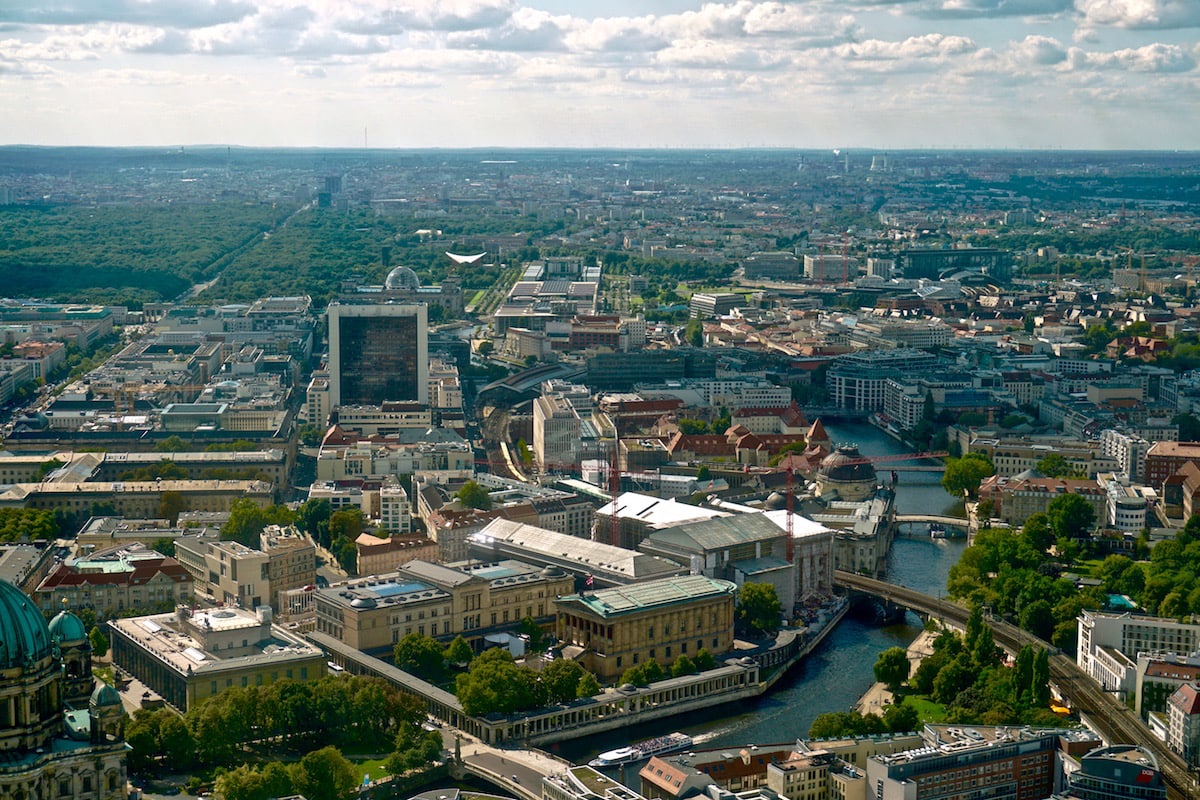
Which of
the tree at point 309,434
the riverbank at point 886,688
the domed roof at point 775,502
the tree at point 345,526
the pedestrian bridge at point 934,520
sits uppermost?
the domed roof at point 775,502

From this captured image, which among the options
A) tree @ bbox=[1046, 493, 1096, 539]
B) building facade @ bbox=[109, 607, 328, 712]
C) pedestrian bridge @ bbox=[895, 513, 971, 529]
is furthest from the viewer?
pedestrian bridge @ bbox=[895, 513, 971, 529]

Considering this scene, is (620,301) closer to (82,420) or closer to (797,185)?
(82,420)

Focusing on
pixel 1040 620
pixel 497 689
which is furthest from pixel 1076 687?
pixel 497 689

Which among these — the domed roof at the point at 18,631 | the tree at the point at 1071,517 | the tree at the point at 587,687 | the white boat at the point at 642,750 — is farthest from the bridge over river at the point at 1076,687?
the domed roof at the point at 18,631

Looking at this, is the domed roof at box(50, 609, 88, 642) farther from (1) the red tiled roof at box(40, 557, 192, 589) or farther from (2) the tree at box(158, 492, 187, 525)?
(2) the tree at box(158, 492, 187, 525)

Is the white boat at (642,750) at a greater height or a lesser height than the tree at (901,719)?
lesser

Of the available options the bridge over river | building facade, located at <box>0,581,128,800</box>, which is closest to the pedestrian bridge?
the bridge over river

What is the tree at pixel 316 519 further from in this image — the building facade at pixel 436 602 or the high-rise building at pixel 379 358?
the high-rise building at pixel 379 358
